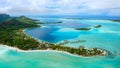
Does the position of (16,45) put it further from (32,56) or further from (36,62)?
(36,62)

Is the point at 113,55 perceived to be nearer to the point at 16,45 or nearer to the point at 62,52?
the point at 62,52

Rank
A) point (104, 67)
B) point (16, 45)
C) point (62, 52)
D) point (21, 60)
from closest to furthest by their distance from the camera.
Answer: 1. point (104, 67)
2. point (21, 60)
3. point (62, 52)
4. point (16, 45)

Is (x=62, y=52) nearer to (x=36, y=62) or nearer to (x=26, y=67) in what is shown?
(x=36, y=62)

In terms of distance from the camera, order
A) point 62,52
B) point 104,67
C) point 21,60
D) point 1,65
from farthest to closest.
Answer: point 62,52, point 21,60, point 1,65, point 104,67

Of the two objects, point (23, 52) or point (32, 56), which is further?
point (23, 52)

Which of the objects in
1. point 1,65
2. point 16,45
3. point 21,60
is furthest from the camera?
point 16,45

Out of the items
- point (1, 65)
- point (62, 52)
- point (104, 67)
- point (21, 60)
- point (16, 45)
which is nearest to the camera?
point (104, 67)

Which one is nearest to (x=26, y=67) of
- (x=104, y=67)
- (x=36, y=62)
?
(x=36, y=62)

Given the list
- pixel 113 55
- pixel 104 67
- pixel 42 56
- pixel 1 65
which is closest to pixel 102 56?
pixel 113 55

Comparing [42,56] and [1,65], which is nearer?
[1,65]
